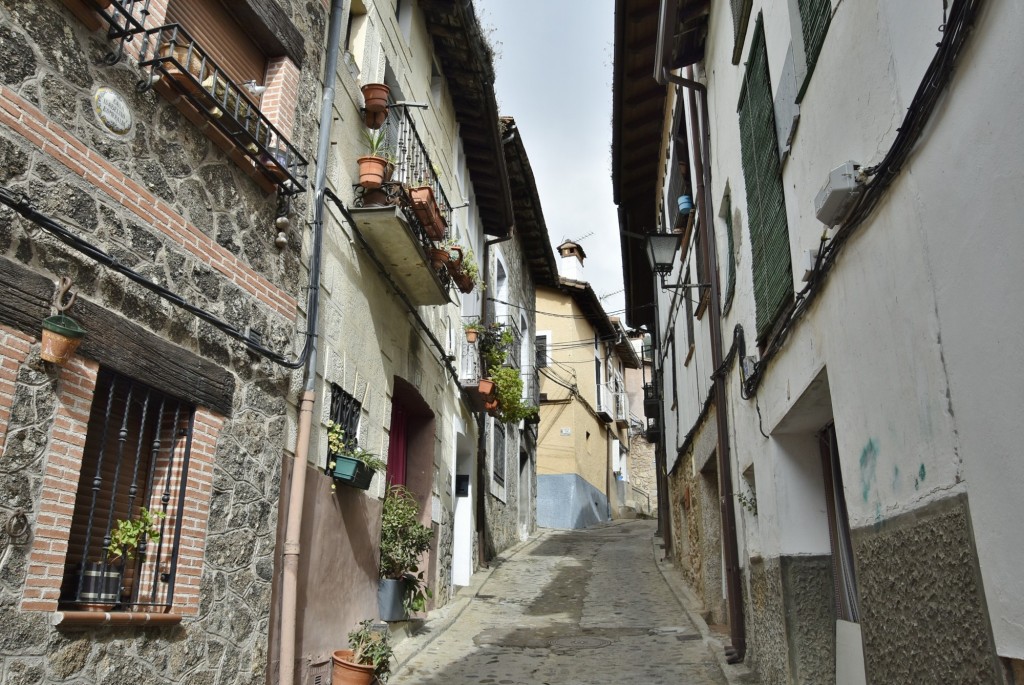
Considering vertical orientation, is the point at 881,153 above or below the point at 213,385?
above

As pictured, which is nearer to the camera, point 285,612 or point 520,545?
point 285,612

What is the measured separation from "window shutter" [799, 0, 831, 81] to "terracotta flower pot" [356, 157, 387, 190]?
12.3ft

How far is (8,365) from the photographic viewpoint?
375 centimetres

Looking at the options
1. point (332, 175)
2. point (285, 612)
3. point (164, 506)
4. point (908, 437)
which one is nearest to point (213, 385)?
point (164, 506)

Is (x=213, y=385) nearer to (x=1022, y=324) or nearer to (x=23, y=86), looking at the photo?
(x=23, y=86)

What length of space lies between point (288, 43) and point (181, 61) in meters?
1.42

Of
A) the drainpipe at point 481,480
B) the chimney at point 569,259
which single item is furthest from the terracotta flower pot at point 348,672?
the chimney at point 569,259

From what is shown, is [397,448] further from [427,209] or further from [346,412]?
[427,209]

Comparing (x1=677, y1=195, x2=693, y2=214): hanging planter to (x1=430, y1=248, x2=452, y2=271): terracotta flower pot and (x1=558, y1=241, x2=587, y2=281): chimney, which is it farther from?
(x1=558, y1=241, x2=587, y2=281): chimney

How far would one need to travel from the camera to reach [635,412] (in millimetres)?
36938

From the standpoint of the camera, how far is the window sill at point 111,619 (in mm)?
3881

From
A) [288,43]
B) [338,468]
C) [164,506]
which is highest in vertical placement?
[288,43]

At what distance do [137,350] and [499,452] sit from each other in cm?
1106

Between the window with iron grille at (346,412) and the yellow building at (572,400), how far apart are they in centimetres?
1513
